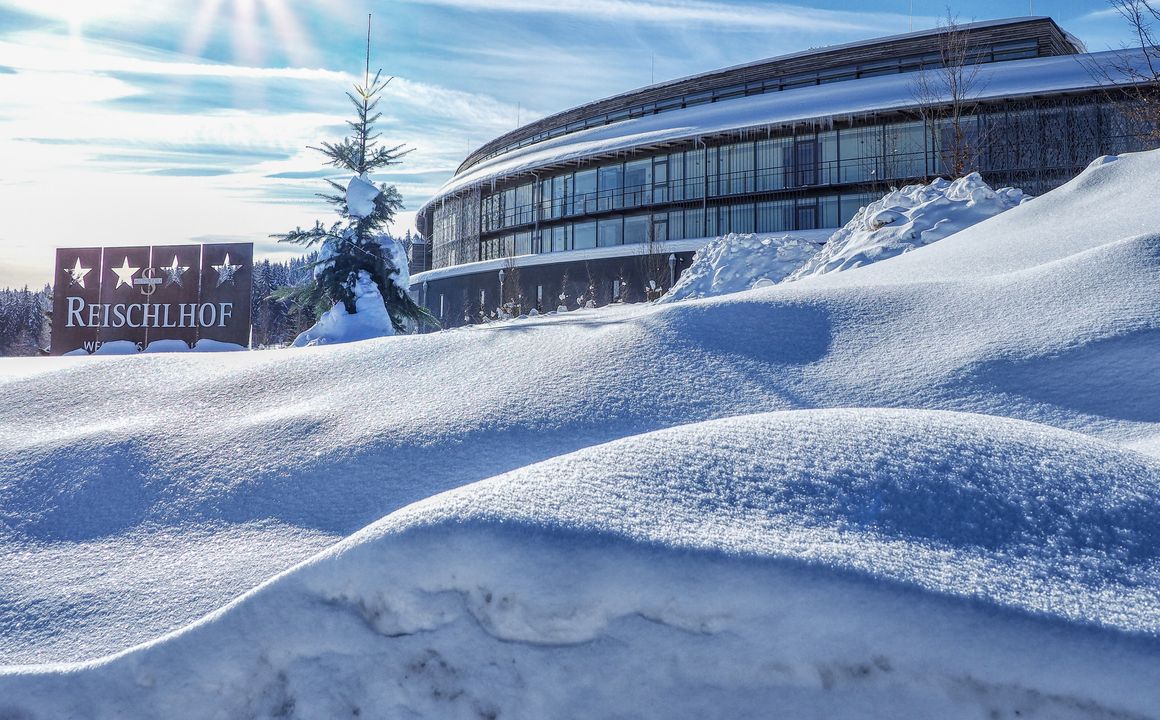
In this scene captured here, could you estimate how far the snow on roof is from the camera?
68.9 ft

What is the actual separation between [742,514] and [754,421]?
1.90 feet

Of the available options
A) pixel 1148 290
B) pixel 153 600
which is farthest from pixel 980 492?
pixel 1148 290

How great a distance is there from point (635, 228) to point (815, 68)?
848 centimetres

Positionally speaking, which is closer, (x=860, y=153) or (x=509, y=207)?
(x=860, y=153)

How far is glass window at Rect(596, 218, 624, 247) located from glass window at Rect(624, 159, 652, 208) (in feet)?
3.18

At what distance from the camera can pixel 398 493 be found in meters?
2.87

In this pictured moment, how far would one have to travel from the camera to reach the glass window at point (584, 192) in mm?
29812

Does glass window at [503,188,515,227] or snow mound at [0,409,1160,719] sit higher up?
glass window at [503,188,515,227]

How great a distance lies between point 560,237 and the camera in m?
31.3

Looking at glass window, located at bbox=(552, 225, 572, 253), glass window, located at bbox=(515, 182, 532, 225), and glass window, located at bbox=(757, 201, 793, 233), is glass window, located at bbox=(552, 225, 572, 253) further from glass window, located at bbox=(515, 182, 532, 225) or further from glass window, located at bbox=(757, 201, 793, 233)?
glass window, located at bbox=(757, 201, 793, 233)

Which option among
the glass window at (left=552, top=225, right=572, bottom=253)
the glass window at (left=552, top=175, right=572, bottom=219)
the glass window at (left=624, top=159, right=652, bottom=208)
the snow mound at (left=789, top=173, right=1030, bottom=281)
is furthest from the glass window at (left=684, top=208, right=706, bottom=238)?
the snow mound at (left=789, top=173, right=1030, bottom=281)

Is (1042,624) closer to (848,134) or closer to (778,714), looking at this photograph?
(778,714)

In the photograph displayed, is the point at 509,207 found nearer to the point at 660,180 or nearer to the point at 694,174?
the point at 660,180

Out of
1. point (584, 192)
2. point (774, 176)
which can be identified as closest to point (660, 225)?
point (584, 192)
